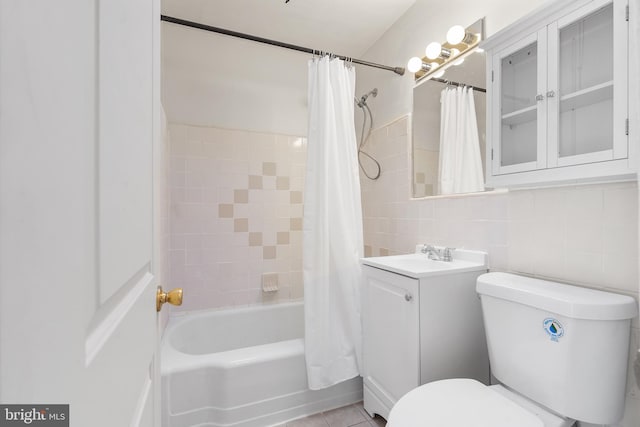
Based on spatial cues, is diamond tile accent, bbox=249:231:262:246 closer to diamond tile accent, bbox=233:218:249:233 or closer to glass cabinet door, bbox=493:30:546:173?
diamond tile accent, bbox=233:218:249:233

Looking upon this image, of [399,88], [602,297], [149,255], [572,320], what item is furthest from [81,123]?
[399,88]

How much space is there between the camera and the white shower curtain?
1.52 metres

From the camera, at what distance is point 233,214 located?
2322 millimetres

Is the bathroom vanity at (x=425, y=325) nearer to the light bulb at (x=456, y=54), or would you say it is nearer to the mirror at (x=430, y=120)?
the mirror at (x=430, y=120)

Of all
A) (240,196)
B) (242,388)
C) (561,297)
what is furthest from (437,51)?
(242,388)

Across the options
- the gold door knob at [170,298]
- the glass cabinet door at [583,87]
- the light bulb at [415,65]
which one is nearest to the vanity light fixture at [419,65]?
the light bulb at [415,65]

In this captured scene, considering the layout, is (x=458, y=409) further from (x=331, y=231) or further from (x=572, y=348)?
(x=331, y=231)

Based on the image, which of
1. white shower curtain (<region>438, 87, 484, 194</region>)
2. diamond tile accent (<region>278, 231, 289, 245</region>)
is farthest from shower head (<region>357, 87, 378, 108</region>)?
diamond tile accent (<region>278, 231, 289, 245</region>)

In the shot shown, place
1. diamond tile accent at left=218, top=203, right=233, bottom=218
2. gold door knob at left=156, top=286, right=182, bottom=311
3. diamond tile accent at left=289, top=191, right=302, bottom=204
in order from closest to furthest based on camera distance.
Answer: gold door knob at left=156, top=286, right=182, bottom=311 → diamond tile accent at left=218, top=203, right=233, bottom=218 → diamond tile accent at left=289, top=191, right=302, bottom=204

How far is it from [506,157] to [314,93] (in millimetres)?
1133

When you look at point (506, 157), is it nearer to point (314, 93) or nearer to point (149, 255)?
point (314, 93)

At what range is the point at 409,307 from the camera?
130cm

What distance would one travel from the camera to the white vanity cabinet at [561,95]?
882 mm

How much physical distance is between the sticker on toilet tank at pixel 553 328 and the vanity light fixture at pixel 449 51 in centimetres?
134
